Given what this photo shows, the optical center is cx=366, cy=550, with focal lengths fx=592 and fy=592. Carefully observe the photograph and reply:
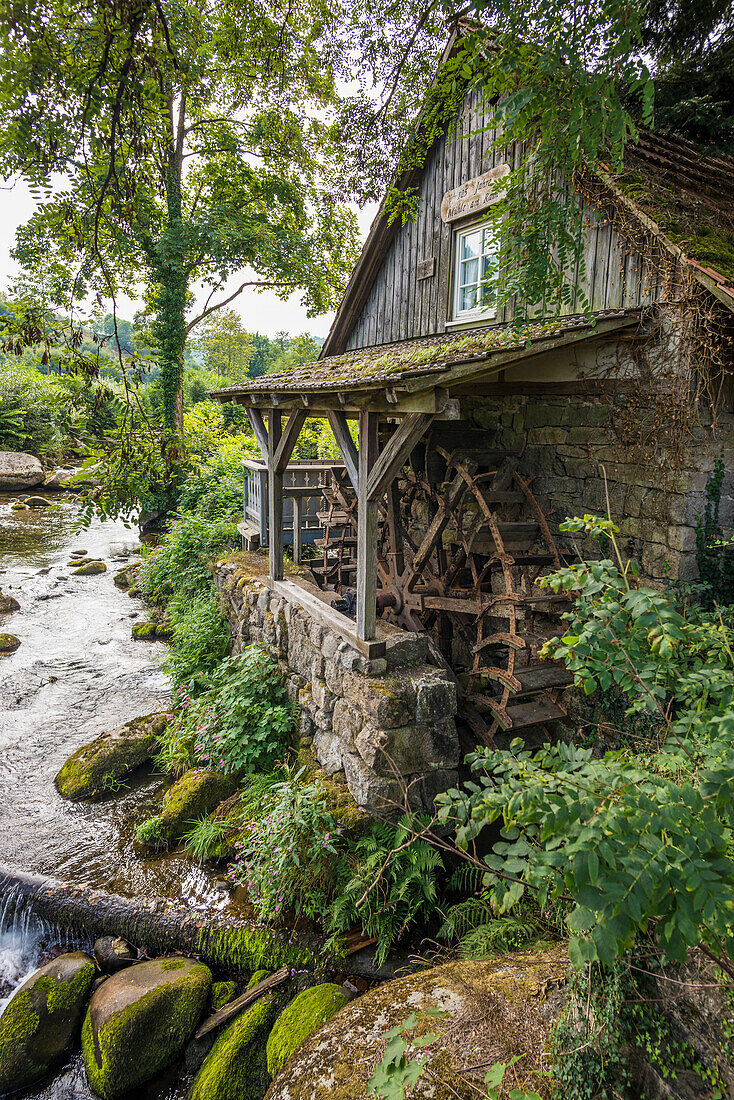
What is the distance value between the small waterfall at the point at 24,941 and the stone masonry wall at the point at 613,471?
509cm

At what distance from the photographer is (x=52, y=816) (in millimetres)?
5418

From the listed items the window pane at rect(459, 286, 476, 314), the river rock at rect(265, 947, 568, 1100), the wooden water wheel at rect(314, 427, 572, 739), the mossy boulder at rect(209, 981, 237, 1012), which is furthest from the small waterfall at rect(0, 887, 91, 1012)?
the window pane at rect(459, 286, 476, 314)

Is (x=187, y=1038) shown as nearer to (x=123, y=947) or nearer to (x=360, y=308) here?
(x=123, y=947)

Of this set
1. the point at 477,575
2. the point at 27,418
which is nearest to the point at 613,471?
the point at 477,575

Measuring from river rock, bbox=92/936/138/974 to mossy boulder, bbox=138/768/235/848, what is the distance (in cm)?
80

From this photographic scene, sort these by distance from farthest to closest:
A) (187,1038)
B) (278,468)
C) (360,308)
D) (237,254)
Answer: (237,254)
(360,308)
(278,468)
(187,1038)

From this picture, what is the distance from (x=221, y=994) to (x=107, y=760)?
2.74 m

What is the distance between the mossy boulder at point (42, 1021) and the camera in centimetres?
367

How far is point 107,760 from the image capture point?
592 cm

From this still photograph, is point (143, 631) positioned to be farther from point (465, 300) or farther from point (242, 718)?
point (465, 300)

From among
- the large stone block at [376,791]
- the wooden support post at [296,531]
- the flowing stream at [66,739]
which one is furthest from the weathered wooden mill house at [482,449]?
the flowing stream at [66,739]

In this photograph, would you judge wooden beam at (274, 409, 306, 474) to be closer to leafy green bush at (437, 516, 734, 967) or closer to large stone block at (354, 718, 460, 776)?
large stone block at (354, 718, 460, 776)

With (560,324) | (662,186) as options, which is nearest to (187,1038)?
(560,324)

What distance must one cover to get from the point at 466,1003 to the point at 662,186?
5.15 meters
